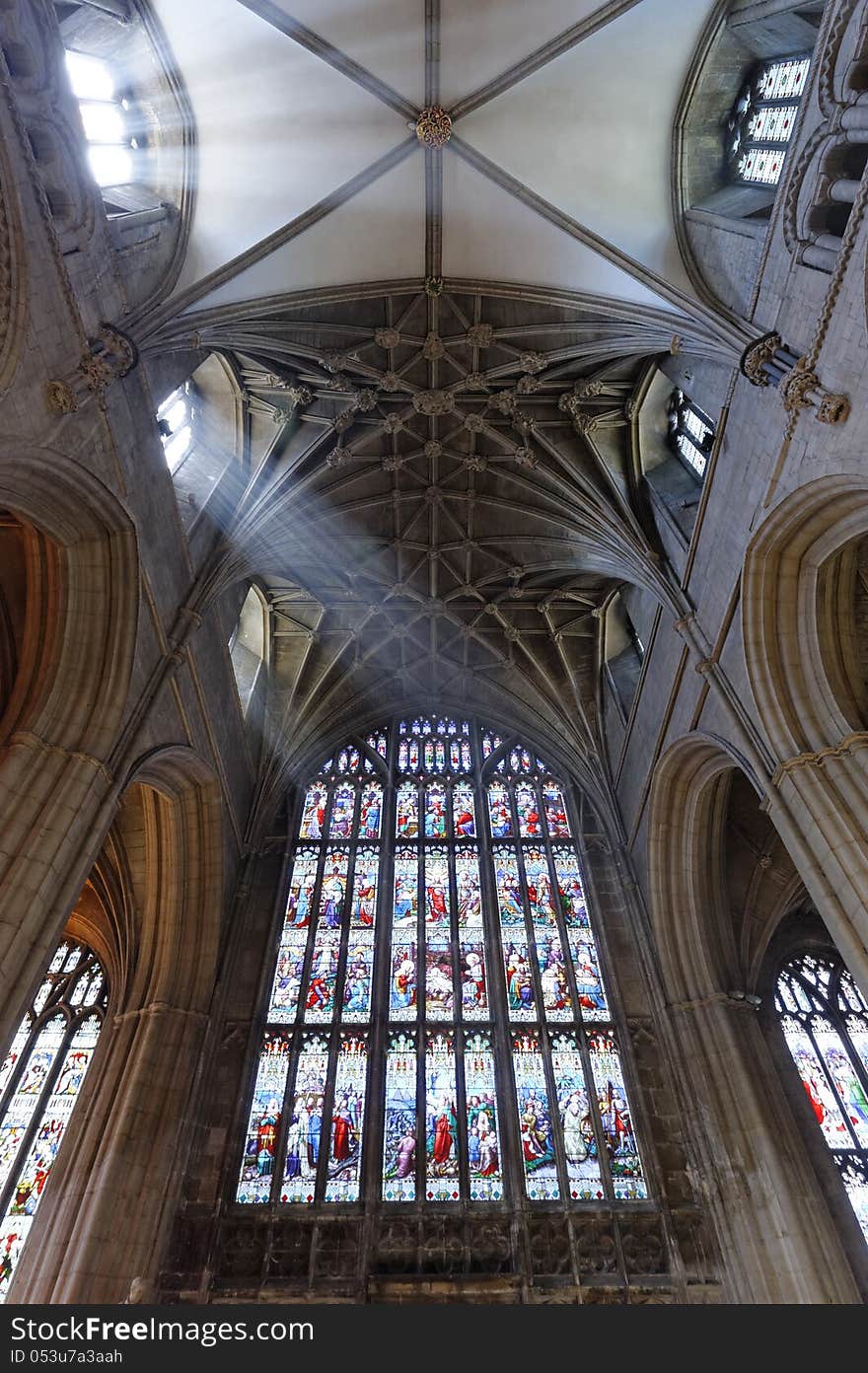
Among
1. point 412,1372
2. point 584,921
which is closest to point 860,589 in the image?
point 584,921

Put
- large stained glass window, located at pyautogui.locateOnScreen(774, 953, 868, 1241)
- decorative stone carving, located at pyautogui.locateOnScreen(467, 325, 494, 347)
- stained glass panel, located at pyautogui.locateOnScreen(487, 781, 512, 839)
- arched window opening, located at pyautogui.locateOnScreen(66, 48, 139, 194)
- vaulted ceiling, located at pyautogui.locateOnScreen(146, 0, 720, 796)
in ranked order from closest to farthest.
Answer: arched window opening, located at pyautogui.locateOnScreen(66, 48, 139, 194), vaulted ceiling, located at pyautogui.locateOnScreen(146, 0, 720, 796), large stained glass window, located at pyautogui.locateOnScreen(774, 953, 868, 1241), decorative stone carving, located at pyautogui.locateOnScreen(467, 325, 494, 347), stained glass panel, located at pyautogui.locateOnScreen(487, 781, 512, 839)

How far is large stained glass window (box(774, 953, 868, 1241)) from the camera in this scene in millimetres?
9922

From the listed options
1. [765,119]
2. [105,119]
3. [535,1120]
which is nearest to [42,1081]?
[535,1120]

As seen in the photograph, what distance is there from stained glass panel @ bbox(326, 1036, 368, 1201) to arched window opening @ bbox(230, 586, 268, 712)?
664 centimetres

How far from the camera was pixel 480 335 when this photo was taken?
11984mm

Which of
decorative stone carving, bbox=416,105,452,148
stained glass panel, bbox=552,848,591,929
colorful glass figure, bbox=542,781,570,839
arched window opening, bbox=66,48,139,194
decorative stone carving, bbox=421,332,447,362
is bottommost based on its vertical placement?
stained glass panel, bbox=552,848,591,929

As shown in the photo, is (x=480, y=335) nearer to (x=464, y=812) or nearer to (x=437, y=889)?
(x=464, y=812)

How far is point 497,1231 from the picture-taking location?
898 cm

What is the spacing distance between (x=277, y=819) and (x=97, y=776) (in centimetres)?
661

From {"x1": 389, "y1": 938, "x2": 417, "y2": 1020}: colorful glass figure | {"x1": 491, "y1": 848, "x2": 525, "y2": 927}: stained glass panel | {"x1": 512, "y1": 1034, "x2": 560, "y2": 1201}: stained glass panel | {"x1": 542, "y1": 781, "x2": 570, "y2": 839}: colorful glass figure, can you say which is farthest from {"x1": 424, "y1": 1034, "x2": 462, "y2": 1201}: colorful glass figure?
{"x1": 542, "y1": 781, "x2": 570, "y2": 839}: colorful glass figure

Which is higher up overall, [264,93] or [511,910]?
[264,93]

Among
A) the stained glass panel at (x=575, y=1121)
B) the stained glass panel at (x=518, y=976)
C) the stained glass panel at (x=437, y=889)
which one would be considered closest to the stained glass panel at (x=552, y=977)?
the stained glass panel at (x=518, y=976)

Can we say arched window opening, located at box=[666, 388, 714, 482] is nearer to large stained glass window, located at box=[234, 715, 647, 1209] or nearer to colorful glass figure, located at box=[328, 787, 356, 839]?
large stained glass window, located at box=[234, 715, 647, 1209]

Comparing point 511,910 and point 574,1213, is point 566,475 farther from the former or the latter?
point 574,1213
